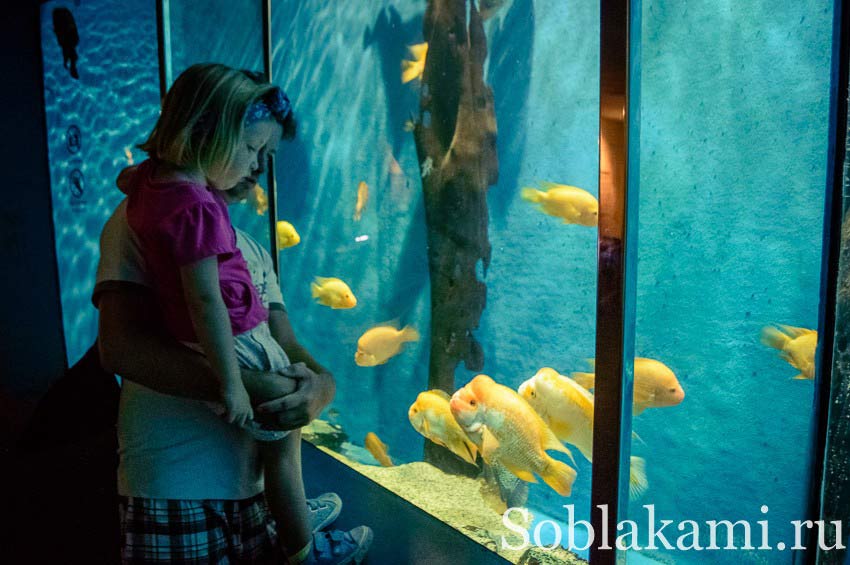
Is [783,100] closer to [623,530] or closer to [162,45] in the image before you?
[623,530]

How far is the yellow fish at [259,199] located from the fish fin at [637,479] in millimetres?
4389

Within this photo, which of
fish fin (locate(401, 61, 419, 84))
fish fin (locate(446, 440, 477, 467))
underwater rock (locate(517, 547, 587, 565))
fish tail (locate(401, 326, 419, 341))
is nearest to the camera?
underwater rock (locate(517, 547, 587, 565))

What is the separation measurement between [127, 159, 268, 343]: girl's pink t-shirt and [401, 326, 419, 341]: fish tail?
2.71 m

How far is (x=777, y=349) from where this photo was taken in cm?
240

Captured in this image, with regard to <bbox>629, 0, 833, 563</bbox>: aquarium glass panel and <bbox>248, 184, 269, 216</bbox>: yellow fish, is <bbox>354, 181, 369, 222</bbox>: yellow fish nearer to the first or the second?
<bbox>248, 184, 269, 216</bbox>: yellow fish

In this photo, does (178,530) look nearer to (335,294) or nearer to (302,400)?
(302,400)

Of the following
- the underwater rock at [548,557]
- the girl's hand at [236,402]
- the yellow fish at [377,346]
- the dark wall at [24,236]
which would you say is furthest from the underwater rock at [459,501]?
the dark wall at [24,236]

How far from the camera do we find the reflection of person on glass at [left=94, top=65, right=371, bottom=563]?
126cm

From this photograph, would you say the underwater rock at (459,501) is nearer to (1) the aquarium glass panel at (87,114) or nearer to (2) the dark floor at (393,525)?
(2) the dark floor at (393,525)

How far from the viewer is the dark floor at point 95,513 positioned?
207 cm

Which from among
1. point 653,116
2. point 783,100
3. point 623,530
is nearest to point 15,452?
point 623,530

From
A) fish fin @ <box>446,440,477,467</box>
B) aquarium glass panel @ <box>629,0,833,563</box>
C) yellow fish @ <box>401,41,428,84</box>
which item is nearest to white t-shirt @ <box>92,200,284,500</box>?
aquarium glass panel @ <box>629,0,833,563</box>

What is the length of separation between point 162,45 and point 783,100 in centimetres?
323

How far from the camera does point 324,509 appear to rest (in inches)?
89.3
